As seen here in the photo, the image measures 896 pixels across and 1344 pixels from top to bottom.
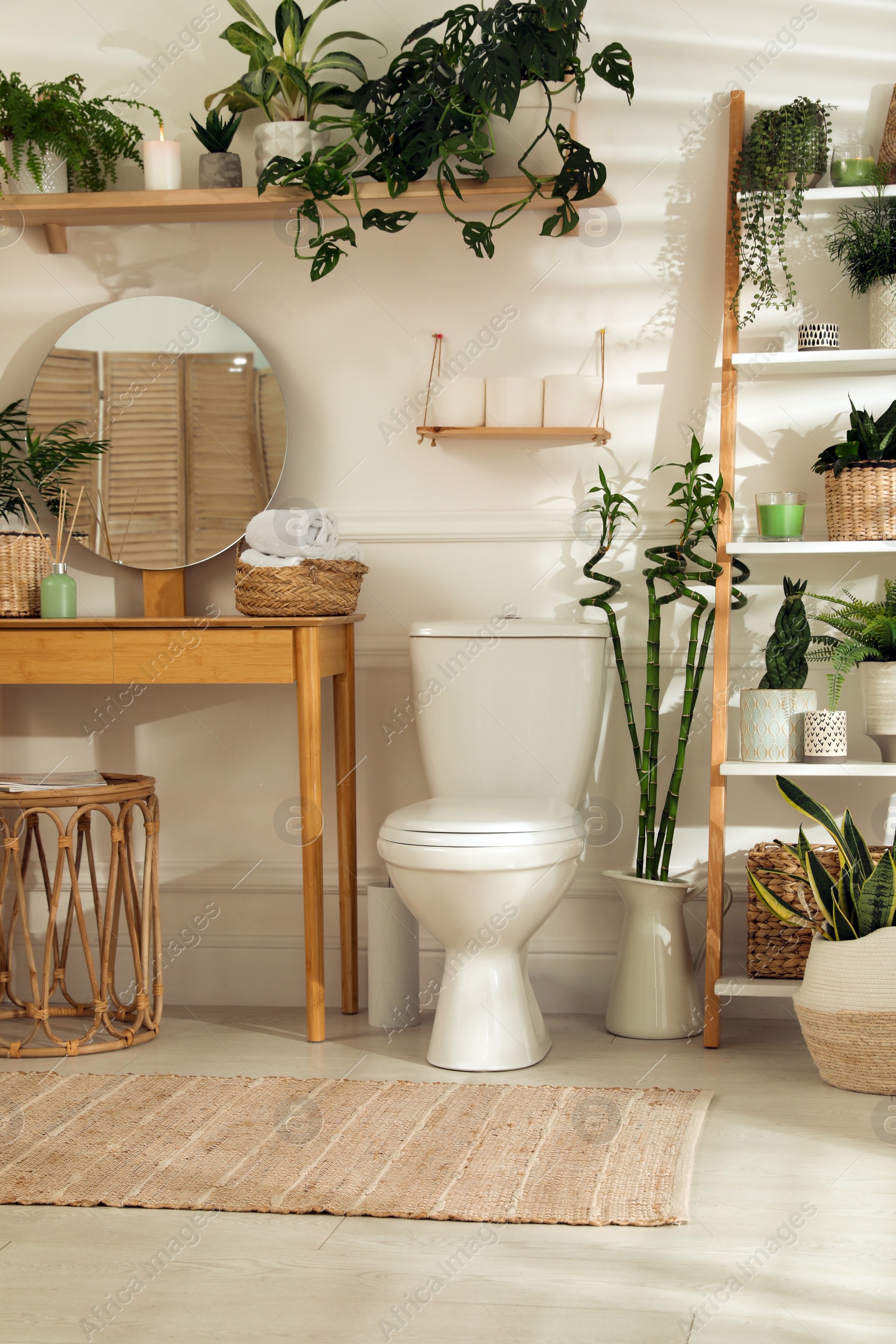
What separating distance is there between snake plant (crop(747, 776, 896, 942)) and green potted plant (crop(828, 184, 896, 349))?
903 mm

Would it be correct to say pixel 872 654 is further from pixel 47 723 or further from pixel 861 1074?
pixel 47 723

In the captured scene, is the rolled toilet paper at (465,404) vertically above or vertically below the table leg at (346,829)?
above

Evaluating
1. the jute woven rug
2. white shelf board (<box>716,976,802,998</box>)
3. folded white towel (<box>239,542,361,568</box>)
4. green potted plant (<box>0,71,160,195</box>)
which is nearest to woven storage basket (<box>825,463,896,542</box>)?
white shelf board (<box>716,976,802,998</box>)

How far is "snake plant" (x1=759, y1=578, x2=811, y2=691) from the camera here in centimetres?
231

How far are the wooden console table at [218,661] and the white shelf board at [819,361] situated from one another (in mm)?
942

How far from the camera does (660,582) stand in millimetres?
2598

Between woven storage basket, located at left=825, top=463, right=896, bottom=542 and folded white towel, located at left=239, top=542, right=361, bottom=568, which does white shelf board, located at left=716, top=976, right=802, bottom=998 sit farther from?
folded white towel, located at left=239, top=542, right=361, bottom=568

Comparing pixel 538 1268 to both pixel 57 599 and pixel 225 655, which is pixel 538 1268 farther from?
pixel 57 599

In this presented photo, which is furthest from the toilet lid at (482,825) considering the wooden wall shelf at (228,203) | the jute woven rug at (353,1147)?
the wooden wall shelf at (228,203)

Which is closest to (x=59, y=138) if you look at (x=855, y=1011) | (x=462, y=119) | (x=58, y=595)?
(x=462, y=119)

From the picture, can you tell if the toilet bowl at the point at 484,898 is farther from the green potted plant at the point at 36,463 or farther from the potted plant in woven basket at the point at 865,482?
the green potted plant at the point at 36,463

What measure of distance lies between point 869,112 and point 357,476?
4.13 ft

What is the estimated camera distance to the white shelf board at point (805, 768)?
7.32 feet

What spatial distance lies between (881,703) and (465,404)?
1.02m
